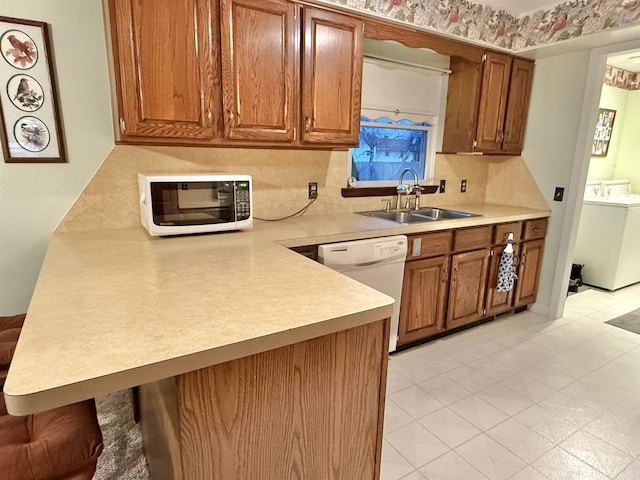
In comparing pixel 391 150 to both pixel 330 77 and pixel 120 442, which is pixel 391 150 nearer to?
pixel 330 77

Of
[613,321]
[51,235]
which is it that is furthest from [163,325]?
[613,321]

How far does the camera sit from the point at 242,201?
201 centimetres

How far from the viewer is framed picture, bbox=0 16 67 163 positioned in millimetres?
1719

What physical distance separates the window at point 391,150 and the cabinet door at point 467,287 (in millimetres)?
830

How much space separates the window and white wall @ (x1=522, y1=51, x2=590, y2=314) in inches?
36.0

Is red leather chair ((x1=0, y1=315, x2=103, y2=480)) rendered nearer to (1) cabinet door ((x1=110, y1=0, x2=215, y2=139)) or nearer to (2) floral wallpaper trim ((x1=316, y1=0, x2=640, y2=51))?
(1) cabinet door ((x1=110, y1=0, x2=215, y2=139))

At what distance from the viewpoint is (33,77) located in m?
1.78

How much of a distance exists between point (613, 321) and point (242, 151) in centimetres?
339

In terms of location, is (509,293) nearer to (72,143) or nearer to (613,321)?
(613,321)

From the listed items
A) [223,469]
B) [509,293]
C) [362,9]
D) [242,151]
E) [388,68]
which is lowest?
[509,293]

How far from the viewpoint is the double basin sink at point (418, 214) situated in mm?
2914

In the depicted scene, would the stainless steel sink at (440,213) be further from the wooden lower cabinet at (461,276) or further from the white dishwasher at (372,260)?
the white dishwasher at (372,260)

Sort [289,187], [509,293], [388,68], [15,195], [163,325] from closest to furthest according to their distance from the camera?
1. [163,325]
2. [15,195]
3. [289,187]
4. [388,68]
5. [509,293]

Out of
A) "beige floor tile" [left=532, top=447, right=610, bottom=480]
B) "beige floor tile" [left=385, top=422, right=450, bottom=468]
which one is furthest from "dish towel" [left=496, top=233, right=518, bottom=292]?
"beige floor tile" [left=385, top=422, right=450, bottom=468]
